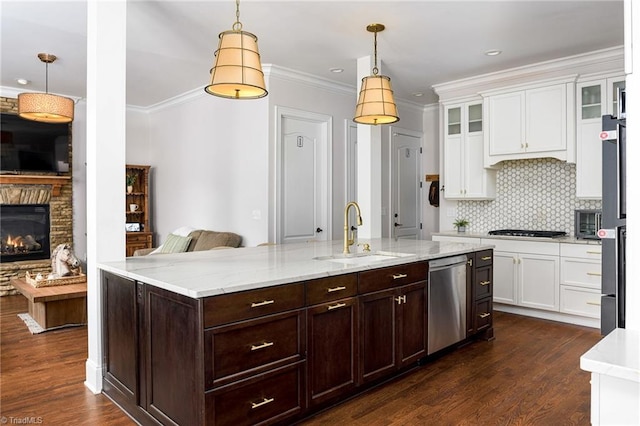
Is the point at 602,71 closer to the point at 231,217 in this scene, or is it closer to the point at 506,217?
the point at 506,217

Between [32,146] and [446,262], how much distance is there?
18.9 ft

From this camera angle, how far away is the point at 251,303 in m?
2.17

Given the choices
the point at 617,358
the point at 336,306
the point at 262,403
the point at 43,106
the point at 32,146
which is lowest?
the point at 262,403

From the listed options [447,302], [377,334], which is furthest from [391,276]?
[447,302]

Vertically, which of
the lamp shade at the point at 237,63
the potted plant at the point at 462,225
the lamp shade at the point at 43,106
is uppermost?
the lamp shade at the point at 43,106

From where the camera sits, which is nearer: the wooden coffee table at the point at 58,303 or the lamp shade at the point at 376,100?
the lamp shade at the point at 376,100

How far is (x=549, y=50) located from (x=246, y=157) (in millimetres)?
3432

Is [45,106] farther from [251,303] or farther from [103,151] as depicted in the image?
[251,303]

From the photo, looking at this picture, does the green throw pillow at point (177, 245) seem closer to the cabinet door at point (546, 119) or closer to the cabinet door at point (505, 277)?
the cabinet door at point (505, 277)

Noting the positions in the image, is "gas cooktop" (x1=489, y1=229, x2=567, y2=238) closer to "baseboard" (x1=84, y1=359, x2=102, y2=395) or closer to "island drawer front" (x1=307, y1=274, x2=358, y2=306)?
"island drawer front" (x1=307, y1=274, x2=358, y2=306)

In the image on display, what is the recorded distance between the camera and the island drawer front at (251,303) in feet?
6.67

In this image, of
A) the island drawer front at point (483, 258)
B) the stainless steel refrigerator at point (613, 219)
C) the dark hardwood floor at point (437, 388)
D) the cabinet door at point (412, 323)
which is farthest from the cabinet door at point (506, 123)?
the stainless steel refrigerator at point (613, 219)

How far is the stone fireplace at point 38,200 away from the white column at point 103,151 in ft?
12.6

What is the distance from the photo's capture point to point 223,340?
208cm
